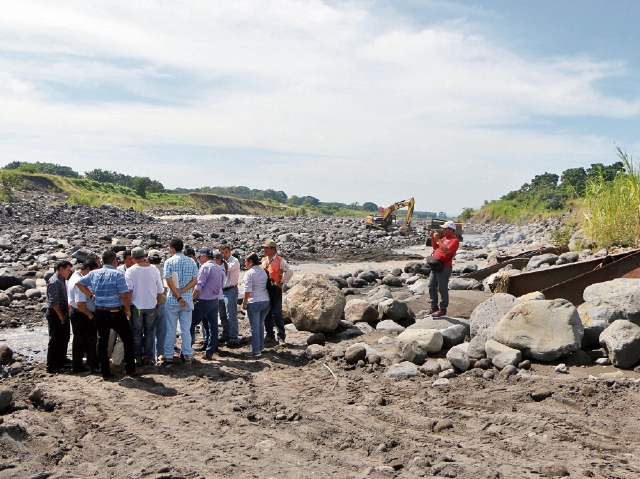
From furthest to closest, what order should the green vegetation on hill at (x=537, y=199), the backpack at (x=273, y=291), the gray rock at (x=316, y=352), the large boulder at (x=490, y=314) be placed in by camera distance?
the green vegetation on hill at (x=537, y=199)
the backpack at (x=273, y=291)
the gray rock at (x=316, y=352)
the large boulder at (x=490, y=314)

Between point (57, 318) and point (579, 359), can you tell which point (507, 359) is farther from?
point (57, 318)

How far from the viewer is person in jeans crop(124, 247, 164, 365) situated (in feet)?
24.8

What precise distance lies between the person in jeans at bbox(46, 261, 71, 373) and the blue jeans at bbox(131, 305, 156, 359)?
93 centimetres

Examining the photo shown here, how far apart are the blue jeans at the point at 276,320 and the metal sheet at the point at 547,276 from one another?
4.58 meters

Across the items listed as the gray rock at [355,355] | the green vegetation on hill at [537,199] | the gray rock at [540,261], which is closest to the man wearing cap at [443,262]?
the gray rock at [355,355]

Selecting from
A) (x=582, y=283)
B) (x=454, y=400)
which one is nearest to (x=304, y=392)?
(x=454, y=400)

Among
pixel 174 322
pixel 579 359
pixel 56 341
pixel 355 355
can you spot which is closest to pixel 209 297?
pixel 174 322

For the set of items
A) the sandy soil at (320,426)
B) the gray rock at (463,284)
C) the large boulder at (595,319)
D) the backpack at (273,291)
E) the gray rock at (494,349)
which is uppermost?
the backpack at (273,291)

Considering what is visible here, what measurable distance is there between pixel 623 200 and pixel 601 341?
641 centimetres

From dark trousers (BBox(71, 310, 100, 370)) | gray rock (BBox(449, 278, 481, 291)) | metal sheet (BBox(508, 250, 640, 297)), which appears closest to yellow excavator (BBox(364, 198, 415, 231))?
gray rock (BBox(449, 278, 481, 291))

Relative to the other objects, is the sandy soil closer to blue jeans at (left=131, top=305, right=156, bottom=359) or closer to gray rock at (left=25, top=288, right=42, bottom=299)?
blue jeans at (left=131, top=305, right=156, bottom=359)

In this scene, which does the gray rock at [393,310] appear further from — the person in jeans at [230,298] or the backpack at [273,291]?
the person in jeans at [230,298]

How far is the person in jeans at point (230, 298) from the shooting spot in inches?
355

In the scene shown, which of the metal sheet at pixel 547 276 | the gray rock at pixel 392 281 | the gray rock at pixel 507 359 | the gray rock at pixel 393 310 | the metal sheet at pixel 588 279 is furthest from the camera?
the gray rock at pixel 392 281
